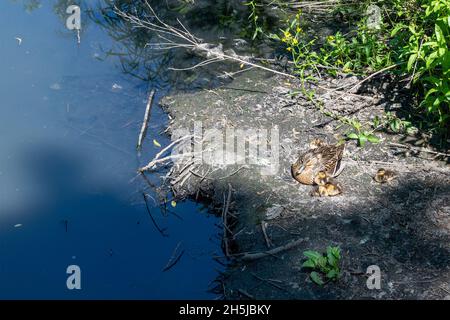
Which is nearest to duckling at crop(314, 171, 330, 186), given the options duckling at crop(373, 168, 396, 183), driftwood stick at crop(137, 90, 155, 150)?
duckling at crop(373, 168, 396, 183)

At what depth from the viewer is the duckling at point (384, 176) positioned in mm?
4992

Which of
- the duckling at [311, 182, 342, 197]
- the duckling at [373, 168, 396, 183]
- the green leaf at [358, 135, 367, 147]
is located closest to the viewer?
the duckling at [311, 182, 342, 197]

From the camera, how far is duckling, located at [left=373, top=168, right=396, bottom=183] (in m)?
4.99

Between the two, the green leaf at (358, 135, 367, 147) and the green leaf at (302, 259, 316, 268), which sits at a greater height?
the green leaf at (358, 135, 367, 147)

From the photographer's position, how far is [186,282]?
14.7 feet

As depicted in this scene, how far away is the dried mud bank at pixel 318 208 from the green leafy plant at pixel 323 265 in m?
0.05

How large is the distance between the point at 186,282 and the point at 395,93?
285 centimetres

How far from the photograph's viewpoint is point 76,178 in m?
5.23

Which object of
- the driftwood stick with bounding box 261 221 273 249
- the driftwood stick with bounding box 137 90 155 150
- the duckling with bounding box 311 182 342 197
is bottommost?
the driftwood stick with bounding box 261 221 273 249

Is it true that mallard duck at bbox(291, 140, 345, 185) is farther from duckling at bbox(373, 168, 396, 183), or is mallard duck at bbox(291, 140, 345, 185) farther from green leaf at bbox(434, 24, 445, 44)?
green leaf at bbox(434, 24, 445, 44)

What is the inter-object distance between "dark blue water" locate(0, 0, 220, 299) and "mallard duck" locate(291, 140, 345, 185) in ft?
2.87

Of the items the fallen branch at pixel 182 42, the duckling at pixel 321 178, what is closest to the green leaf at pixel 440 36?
the duckling at pixel 321 178
